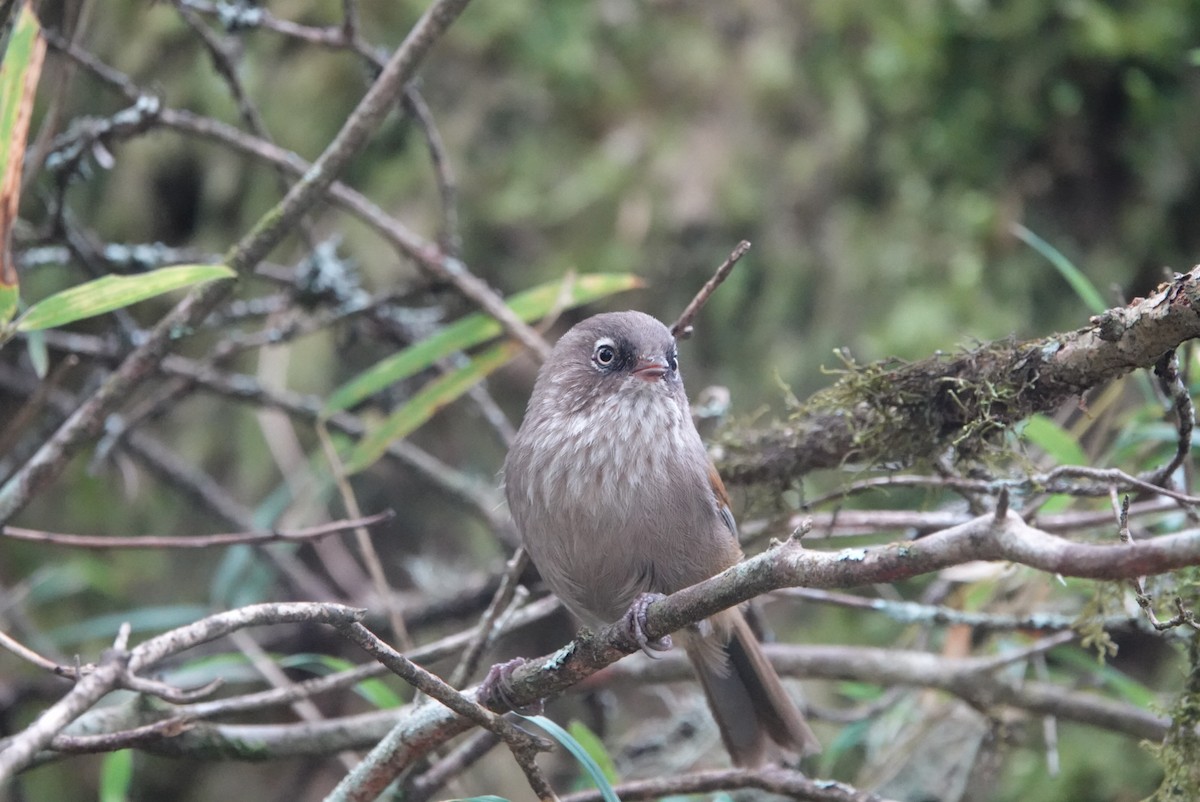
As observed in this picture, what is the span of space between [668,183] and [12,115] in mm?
2881

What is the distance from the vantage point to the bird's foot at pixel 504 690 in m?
2.59

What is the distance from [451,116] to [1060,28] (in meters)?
2.61

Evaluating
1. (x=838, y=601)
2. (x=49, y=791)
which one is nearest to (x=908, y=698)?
(x=838, y=601)

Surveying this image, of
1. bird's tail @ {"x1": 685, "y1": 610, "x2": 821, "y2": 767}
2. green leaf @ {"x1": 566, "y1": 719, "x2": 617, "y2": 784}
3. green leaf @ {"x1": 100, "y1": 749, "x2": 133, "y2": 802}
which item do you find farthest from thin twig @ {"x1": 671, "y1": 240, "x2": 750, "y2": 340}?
green leaf @ {"x1": 100, "y1": 749, "x2": 133, "y2": 802}

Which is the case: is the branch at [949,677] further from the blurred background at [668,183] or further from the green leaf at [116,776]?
the green leaf at [116,776]

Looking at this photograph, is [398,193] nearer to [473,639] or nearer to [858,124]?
[858,124]

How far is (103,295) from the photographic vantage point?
8.89 feet

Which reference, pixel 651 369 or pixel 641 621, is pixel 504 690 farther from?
pixel 651 369

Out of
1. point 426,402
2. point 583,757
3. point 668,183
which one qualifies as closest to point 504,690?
point 583,757

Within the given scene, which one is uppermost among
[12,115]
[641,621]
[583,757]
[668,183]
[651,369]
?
[12,115]

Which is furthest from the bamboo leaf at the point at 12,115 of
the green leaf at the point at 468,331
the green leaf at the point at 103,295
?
Answer: the green leaf at the point at 468,331

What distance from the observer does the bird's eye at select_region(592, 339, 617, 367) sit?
10.8 feet

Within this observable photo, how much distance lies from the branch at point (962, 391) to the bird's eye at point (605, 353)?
488mm

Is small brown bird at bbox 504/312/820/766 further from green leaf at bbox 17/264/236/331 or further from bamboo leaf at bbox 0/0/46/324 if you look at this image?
bamboo leaf at bbox 0/0/46/324
